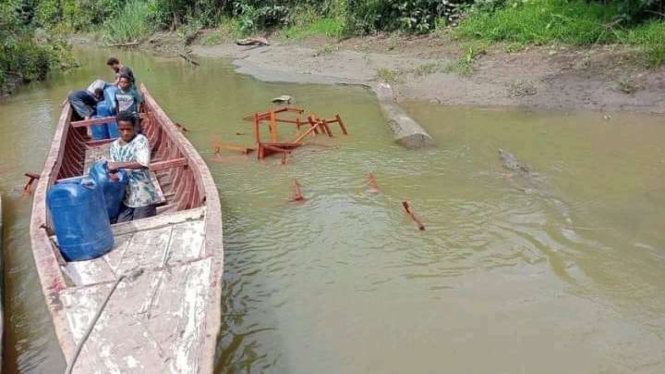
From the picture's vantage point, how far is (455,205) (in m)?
6.47

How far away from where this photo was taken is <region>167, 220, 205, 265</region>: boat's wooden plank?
4297 mm

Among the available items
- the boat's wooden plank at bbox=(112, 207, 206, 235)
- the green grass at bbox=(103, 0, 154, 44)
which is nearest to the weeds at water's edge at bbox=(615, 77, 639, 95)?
the boat's wooden plank at bbox=(112, 207, 206, 235)

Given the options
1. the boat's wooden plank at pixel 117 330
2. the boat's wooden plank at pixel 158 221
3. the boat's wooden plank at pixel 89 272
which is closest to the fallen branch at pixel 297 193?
the boat's wooden plank at pixel 158 221

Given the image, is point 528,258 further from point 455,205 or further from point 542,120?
point 542,120

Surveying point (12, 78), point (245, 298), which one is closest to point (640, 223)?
point (245, 298)

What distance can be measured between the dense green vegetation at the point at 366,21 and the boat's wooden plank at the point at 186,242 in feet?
27.4

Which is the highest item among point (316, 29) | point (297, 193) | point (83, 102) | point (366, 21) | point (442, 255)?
point (366, 21)

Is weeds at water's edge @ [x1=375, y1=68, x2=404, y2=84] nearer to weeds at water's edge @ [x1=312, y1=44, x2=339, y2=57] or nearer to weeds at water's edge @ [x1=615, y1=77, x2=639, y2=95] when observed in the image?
weeds at water's edge @ [x1=312, y1=44, x2=339, y2=57]

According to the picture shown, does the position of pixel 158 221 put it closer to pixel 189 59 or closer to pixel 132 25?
pixel 189 59

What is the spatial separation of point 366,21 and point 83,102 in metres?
9.79

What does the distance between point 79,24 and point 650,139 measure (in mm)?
33277

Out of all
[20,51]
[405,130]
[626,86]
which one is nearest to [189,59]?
[20,51]

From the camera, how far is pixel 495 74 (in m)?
11.4

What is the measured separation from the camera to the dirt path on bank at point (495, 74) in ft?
31.3
